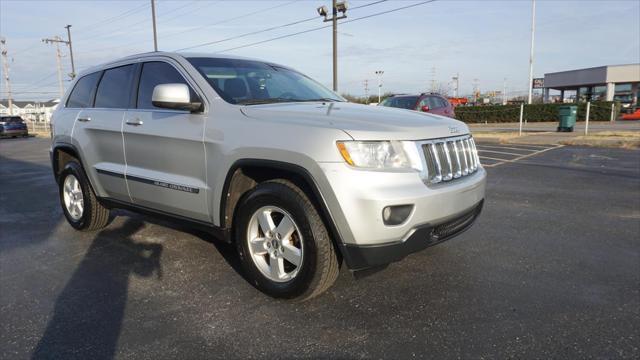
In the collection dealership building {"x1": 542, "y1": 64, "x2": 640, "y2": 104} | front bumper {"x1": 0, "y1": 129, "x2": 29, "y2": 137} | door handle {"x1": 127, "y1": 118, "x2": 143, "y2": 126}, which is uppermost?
dealership building {"x1": 542, "y1": 64, "x2": 640, "y2": 104}

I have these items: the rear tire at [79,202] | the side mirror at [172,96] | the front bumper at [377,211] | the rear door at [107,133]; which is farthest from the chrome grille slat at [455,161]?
the rear tire at [79,202]

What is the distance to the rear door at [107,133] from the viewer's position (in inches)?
173

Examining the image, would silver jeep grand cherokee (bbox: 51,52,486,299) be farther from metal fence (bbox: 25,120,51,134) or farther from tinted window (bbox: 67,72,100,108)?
metal fence (bbox: 25,120,51,134)

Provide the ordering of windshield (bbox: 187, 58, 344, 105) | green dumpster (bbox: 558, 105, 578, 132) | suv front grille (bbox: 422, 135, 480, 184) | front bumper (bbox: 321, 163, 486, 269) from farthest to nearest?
green dumpster (bbox: 558, 105, 578, 132) → windshield (bbox: 187, 58, 344, 105) → suv front grille (bbox: 422, 135, 480, 184) → front bumper (bbox: 321, 163, 486, 269)

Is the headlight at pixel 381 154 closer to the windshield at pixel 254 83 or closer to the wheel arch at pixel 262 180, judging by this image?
the wheel arch at pixel 262 180

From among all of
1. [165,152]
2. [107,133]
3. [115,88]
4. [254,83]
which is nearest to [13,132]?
[115,88]

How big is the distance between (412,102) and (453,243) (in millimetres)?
10841

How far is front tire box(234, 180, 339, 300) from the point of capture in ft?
9.87

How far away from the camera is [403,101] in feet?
49.6

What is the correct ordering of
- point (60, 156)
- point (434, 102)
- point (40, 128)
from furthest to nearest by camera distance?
1. point (40, 128)
2. point (434, 102)
3. point (60, 156)

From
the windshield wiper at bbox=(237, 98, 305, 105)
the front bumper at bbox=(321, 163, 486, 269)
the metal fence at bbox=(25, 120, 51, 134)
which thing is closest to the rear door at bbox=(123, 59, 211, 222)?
the windshield wiper at bbox=(237, 98, 305, 105)

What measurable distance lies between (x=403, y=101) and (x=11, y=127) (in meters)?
28.3

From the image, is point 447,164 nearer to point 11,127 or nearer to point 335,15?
point 335,15

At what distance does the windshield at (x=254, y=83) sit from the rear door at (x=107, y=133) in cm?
98
